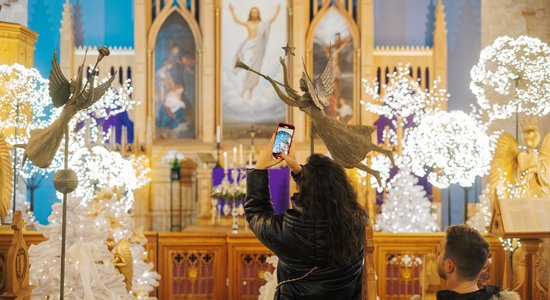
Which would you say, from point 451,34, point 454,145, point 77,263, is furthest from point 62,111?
point 451,34

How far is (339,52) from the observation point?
12789 millimetres

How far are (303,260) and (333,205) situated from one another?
228mm

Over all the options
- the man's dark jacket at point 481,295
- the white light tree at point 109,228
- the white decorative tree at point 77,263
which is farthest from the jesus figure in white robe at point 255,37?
the man's dark jacket at point 481,295

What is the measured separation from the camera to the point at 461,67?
13508 millimetres

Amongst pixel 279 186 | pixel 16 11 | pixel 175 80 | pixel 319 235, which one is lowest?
pixel 279 186

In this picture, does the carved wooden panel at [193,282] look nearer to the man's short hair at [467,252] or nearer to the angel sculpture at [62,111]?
the angel sculpture at [62,111]

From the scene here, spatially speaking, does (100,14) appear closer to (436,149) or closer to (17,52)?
(17,52)

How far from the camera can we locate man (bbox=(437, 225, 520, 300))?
9.05 ft

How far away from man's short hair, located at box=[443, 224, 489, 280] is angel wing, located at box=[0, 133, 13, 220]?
3529mm

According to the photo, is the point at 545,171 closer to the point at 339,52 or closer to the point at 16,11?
the point at 339,52

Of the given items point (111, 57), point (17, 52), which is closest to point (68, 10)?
point (111, 57)

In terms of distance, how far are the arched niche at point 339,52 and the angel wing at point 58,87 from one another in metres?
8.96

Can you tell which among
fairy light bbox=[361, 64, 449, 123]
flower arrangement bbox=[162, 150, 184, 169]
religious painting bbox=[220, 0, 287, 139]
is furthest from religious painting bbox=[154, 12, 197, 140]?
fairy light bbox=[361, 64, 449, 123]

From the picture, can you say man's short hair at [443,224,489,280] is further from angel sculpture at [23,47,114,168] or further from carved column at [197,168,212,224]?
carved column at [197,168,212,224]
